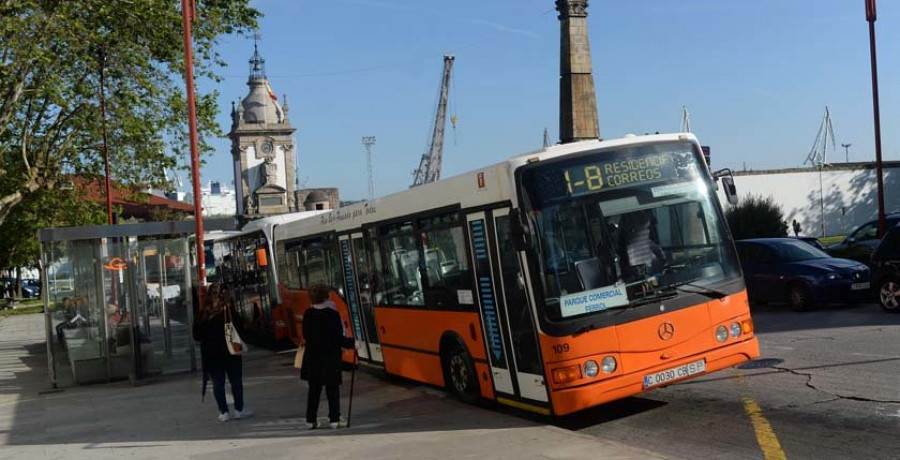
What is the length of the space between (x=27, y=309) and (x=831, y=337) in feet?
160

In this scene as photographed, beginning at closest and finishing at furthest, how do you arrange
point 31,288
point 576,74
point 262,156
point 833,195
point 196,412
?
point 196,412 < point 576,74 < point 833,195 < point 31,288 < point 262,156

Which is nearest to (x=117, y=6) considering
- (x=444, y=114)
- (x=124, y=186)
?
(x=124, y=186)

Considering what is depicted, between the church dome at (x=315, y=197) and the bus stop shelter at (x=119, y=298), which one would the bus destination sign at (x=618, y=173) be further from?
the church dome at (x=315, y=197)

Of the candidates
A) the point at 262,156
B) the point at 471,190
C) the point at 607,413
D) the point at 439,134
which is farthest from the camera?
the point at 262,156

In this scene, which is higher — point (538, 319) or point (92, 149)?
point (92, 149)

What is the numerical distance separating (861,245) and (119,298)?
2147cm

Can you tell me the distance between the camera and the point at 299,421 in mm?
11484

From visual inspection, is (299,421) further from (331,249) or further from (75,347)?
(75,347)

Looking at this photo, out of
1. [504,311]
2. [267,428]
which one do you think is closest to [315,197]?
[267,428]

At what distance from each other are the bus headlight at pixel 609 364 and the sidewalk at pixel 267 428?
707 millimetres

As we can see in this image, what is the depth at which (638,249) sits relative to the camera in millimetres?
9602

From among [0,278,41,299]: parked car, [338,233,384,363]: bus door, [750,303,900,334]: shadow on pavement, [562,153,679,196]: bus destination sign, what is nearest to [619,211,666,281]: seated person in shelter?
[562,153,679,196]: bus destination sign

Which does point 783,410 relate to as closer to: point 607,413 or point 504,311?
point 607,413

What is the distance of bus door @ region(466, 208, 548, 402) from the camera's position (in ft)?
32.1
